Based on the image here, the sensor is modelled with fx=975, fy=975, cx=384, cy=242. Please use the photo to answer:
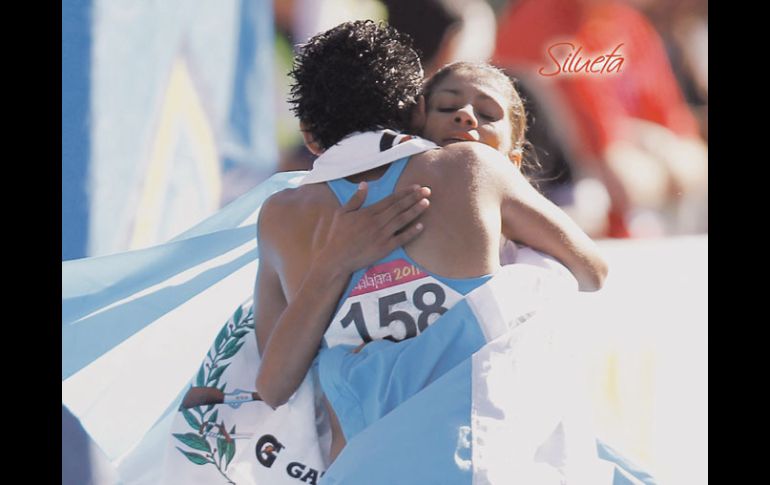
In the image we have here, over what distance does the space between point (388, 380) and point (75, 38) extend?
5.71 ft

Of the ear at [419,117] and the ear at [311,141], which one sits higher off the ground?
the ear at [419,117]

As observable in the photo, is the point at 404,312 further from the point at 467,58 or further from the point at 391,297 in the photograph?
the point at 467,58

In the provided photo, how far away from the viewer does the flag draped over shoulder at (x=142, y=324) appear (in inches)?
104

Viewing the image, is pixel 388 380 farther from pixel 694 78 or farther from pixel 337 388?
pixel 694 78

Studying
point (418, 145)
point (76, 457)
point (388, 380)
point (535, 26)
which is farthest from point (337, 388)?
point (535, 26)

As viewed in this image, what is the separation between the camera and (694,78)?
3.35 metres

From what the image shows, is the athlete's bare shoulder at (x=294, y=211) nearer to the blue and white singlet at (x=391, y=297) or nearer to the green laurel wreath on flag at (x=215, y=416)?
the blue and white singlet at (x=391, y=297)

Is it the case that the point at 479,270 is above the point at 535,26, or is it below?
below

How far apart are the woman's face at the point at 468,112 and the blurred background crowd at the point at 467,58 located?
1001mm

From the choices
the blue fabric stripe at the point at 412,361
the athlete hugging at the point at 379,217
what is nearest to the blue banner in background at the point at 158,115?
the athlete hugging at the point at 379,217

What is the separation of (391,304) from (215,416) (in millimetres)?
666

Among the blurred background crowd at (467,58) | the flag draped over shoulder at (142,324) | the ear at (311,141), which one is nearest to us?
the ear at (311,141)

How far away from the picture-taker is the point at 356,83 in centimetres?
204

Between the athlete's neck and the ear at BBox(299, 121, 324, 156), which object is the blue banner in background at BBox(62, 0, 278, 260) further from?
the athlete's neck
